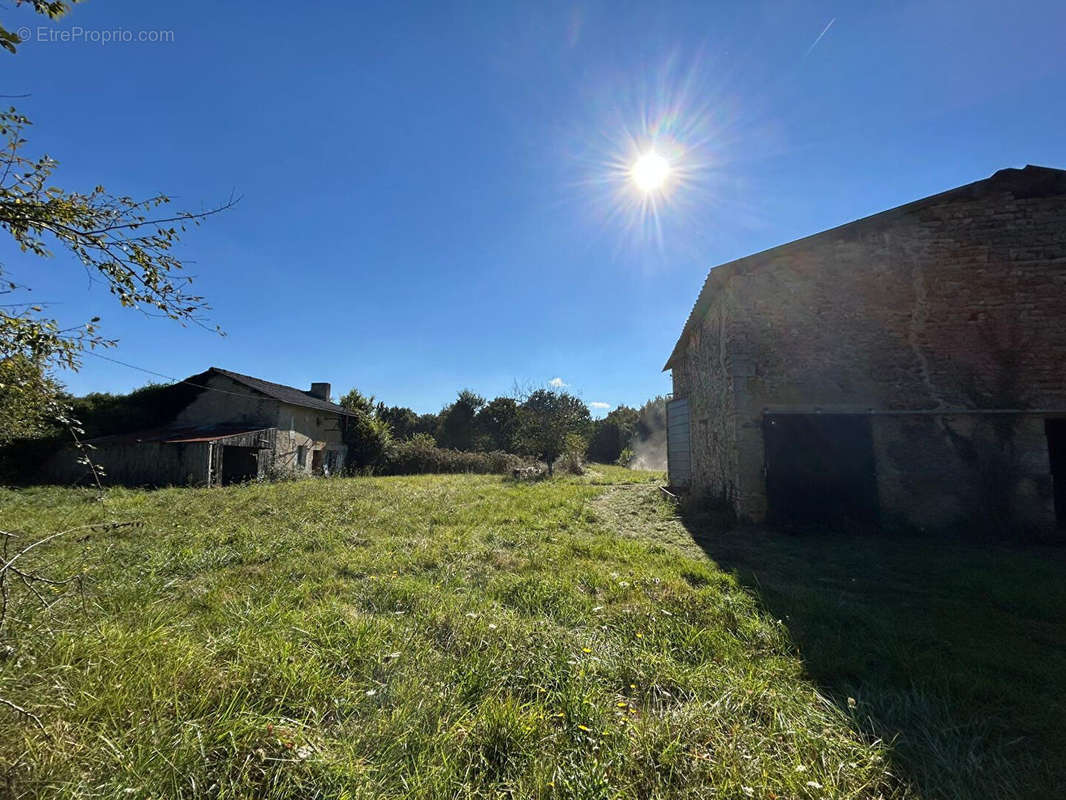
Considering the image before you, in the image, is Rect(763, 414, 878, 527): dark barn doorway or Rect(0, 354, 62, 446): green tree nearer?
Rect(0, 354, 62, 446): green tree

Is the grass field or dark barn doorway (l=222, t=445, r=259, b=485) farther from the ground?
dark barn doorway (l=222, t=445, r=259, b=485)

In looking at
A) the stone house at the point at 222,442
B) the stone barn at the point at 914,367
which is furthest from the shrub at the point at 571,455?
the stone barn at the point at 914,367

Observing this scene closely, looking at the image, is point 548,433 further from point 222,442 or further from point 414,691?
point 414,691

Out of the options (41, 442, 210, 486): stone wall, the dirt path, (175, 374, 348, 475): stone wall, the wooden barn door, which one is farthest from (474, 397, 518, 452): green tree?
the dirt path

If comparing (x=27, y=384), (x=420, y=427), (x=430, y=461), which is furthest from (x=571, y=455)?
(x=420, y=427)

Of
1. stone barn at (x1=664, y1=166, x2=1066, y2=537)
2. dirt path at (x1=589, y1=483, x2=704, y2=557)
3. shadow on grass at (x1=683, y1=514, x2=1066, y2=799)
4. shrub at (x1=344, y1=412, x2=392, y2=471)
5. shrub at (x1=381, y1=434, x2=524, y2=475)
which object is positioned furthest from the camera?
shrub at (x1=344, y1=412, x2=392, y2=471)

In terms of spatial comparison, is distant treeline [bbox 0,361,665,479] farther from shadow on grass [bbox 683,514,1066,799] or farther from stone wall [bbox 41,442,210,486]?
shadow on grass [bbox 683,514,1066,799]

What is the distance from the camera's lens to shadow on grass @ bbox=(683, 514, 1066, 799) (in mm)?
1968

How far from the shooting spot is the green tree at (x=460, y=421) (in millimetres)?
35750

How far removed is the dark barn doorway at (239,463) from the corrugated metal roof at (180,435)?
858 millimetres

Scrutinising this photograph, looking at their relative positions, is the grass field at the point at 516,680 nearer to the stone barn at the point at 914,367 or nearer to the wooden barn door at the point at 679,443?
the stone barn at the point at 914,367

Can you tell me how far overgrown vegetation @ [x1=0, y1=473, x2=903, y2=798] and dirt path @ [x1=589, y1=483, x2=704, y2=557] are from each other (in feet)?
7.42

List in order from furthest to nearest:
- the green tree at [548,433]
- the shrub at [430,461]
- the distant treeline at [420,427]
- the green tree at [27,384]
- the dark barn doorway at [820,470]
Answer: the shrub at [430,461] < the green tree at [548,433] < the distant treeline at [420,427] < the dark barn doorway at [820,470] < the green tree at [27,384]

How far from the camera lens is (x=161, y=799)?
1.50 meters
